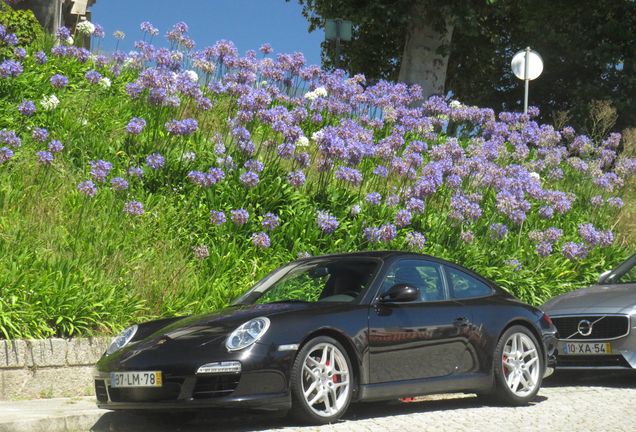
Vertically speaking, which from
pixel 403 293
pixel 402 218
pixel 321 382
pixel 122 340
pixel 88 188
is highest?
pixel 88 188

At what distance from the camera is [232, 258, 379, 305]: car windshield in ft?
21.5

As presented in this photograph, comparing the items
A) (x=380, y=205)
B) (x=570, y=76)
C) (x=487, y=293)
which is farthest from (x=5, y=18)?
(x=570, y=76)

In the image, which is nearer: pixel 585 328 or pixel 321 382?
pixel 321 382

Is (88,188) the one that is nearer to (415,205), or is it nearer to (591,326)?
(415,205)

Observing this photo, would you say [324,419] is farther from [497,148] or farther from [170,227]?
[497,148]

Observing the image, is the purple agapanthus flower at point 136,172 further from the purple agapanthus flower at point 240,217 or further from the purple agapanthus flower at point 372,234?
the purple agapanthus flower at point 372,234

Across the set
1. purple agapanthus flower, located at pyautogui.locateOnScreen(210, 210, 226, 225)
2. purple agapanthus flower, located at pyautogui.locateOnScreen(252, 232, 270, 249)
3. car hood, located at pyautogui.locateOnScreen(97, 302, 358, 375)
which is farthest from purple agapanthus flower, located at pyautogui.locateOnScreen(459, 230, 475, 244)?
car hood, located at pyautogui.locateOnScreen(97, 302, 358, 375)

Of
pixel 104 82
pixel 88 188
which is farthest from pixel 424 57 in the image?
pixel 88 188

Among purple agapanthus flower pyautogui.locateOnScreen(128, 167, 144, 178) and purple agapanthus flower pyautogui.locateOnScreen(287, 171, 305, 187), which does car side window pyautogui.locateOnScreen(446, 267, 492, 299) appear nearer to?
purple agapanthus flower pyautogui.locateOnScreen(287, 171, 305, 187)

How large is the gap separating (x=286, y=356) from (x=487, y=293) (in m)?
2.50

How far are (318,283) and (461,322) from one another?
1.25m

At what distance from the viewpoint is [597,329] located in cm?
827

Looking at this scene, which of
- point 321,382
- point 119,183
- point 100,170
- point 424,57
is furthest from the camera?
point 424,57

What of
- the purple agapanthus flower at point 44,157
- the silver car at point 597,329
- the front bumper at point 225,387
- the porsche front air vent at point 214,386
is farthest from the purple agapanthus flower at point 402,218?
the porsche front air vent at point 214,386
